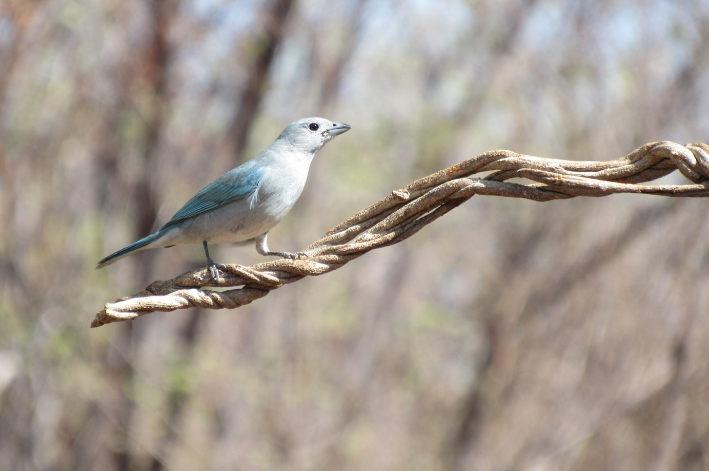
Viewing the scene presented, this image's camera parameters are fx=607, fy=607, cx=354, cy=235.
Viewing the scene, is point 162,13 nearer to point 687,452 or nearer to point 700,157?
point 700,157

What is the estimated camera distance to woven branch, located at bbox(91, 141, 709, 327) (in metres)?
1.97

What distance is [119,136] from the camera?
8.67 m

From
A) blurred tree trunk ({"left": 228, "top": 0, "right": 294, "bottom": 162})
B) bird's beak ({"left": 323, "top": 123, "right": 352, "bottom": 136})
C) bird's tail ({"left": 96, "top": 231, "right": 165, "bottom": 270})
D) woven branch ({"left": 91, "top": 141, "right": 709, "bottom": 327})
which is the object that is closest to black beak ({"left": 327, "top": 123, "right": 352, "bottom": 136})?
bird's beak ({"left": 323, "top": 123, "right": 352, "bottom": 136})

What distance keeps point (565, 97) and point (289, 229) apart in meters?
4.38

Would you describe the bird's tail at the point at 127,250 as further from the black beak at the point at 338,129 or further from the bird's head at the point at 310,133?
the black beak at the point at 338,129

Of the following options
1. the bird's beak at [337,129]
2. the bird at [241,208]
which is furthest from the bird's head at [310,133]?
the bird at [241,208]

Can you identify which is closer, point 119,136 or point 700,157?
point 700,157

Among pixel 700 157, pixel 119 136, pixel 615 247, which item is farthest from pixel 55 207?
pixel 700 157

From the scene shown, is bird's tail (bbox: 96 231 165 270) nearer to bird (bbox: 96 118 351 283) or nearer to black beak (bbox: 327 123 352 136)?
bird (bbox: 96 118 351 283)

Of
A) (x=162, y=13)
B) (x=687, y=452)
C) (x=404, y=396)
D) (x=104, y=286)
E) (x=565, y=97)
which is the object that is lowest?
(x=687, y=452)

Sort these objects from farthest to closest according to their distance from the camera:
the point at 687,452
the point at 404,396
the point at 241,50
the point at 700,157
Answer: the point at 404,396, the point at 241,50, the point at 687,452, the point at 700,157

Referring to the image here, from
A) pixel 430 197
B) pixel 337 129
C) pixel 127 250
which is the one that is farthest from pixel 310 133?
pixel 430 197

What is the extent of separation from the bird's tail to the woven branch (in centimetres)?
91

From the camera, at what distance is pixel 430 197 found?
7.23 feet
